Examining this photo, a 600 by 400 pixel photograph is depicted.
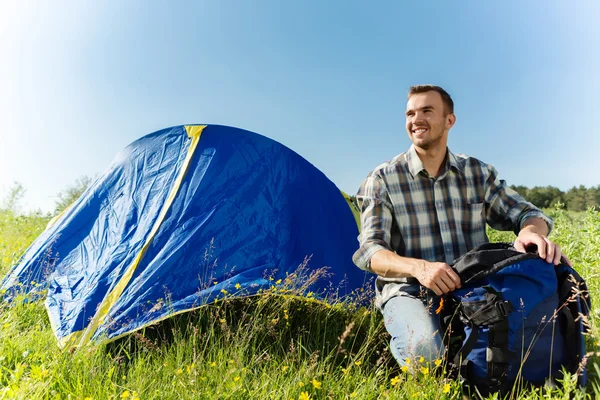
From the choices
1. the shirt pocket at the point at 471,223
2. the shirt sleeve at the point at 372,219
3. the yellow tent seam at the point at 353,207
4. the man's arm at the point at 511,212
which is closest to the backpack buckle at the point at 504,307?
the man's arm at the point at 511,212

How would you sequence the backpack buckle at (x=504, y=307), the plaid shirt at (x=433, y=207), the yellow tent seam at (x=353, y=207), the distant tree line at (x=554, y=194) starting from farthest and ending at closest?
the distant tree line at (x=554, y=194) → the yellow tent seam at (x=353, y=207) → the plaid shirt at (x=433, y=207) → the backpack buckle at (x=504, y=307)

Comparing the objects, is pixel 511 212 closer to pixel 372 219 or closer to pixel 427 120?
pixel 427 120

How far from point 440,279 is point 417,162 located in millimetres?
891

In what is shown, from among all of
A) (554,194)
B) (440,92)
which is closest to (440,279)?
(440,92)

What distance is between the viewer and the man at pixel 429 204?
8.80ft

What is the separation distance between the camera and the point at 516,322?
2061mm

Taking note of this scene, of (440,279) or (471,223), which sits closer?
(440,279)

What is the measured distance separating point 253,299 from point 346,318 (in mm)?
669

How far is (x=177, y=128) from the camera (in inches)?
145

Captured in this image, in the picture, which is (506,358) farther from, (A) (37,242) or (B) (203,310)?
(A) (37,242)

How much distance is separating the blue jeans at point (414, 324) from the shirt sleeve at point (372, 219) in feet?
0.88

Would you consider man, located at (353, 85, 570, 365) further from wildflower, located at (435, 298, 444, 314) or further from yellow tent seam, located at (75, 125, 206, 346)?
yellow tent seam, located at (75, 125, 206, 346)

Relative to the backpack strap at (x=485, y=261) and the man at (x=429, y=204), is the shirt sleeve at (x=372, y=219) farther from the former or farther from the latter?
the backpack strap at (x=485, y=261)

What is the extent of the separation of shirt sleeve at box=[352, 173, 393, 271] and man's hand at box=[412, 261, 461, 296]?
1.17 feet
